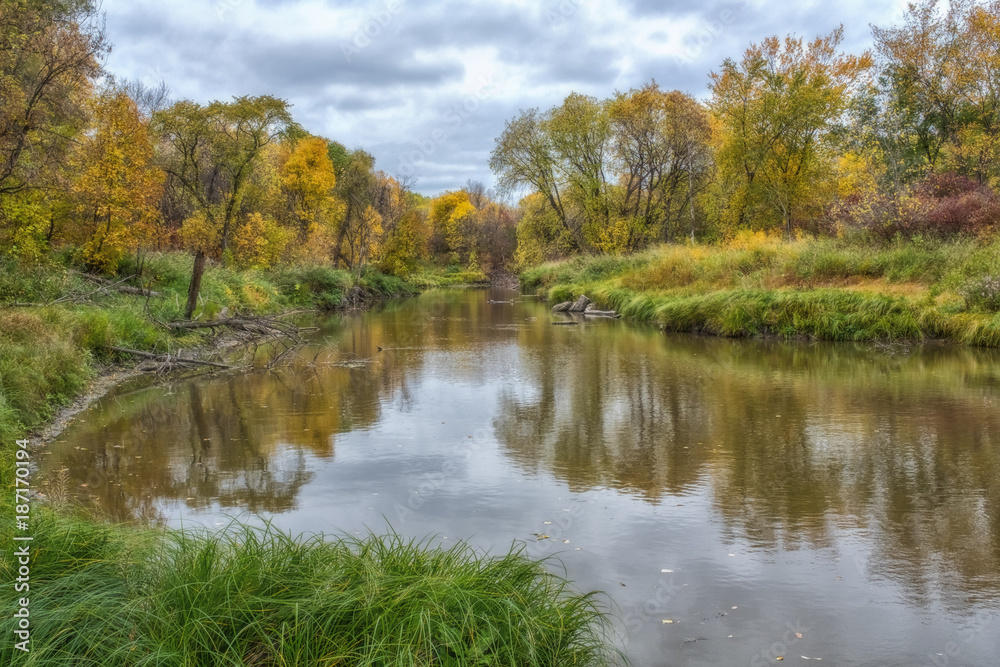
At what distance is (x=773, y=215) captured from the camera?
3105 centimetres

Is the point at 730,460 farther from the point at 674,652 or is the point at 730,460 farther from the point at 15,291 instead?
the point at 15,291

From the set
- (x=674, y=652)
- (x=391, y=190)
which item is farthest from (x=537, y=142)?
(x=674, y=652)

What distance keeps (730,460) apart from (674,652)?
12.5ft

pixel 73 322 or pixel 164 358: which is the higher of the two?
pixel 73 322

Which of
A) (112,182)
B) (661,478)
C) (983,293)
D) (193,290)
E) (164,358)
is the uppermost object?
(112,182)

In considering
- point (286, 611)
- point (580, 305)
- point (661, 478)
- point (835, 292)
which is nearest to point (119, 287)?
point (661, 478)

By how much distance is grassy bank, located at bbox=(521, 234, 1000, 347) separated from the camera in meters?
15.1

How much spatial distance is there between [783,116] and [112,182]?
2434cm

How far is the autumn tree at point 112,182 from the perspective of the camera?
48.6ft

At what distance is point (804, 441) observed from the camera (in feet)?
26.1

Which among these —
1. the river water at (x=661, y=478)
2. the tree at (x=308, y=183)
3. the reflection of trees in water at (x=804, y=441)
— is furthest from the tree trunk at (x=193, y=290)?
the tree at (x=308, y=183)

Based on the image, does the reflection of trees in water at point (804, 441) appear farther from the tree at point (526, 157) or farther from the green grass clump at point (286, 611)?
the tree at point (526, 157)

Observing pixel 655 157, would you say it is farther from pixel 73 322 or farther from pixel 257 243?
pixel 73 322

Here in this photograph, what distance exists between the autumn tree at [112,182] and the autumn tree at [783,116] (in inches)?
905
